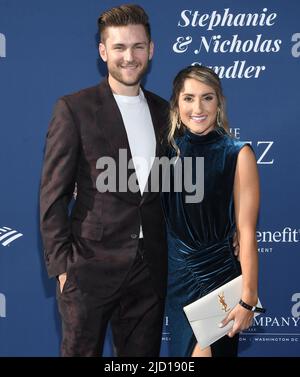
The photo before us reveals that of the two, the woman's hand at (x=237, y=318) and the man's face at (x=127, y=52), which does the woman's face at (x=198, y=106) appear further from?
the woman's hand at (x=237, y=318)

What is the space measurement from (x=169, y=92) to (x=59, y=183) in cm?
110

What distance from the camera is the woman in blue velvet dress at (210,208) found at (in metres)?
2.79

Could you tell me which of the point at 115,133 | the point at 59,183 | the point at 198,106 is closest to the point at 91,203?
the point at 59,183

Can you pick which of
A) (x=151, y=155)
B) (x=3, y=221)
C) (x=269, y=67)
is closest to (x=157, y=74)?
(x=269, y=67)

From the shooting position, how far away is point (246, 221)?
280 cm

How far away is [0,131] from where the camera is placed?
3652 millimetres

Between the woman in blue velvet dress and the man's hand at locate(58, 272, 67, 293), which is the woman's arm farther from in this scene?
the man's hand at locate(58, 272, 67, 293)

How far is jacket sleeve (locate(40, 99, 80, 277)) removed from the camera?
9.18 ft

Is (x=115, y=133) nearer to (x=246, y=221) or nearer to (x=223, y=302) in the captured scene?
(x=246, y=221)

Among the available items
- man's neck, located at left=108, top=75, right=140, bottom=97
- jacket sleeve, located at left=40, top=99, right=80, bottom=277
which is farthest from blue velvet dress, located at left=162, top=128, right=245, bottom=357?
jacket sleeve, located at left=40, top=99, right=80, bottom=277

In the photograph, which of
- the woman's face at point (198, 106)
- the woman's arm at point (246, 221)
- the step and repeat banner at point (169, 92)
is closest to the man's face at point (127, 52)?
the woman's face at point (198, 106)
